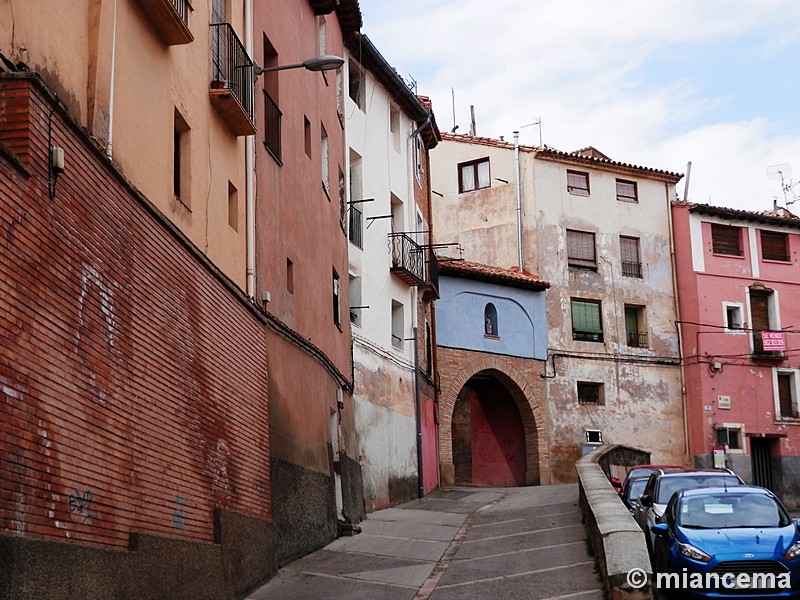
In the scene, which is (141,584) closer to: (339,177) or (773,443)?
(339,177)

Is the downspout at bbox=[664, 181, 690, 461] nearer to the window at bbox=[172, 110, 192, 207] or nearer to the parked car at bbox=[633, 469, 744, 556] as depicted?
the parked car at bbox=[633, 469, 744, 556]

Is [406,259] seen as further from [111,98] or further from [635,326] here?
[111,98]

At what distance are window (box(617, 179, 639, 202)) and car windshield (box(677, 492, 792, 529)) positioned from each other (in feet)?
91.5

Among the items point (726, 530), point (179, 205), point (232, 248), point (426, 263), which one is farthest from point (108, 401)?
point (426, 263)

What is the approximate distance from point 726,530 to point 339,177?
12.7 m

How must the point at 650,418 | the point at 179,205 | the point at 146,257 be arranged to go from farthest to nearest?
the point at 650,418, the point at 179,205, the point at 146,257

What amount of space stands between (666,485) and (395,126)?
15947 millimetres

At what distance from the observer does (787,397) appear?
41.5 metres

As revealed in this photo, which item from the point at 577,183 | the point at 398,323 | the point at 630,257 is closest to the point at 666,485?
the point at 398,323

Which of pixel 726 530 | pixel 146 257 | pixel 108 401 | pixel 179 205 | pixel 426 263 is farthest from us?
pixel 426 263

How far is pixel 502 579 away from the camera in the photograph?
47.3ft

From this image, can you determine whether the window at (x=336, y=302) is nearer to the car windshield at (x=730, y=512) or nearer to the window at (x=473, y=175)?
the car windshield at (x=730, y=512)

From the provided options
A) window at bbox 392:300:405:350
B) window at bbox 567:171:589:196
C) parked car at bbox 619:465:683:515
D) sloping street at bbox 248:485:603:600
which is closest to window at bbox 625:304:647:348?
window at bbox 567:171:589:196

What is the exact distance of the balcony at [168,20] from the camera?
11.5 m
